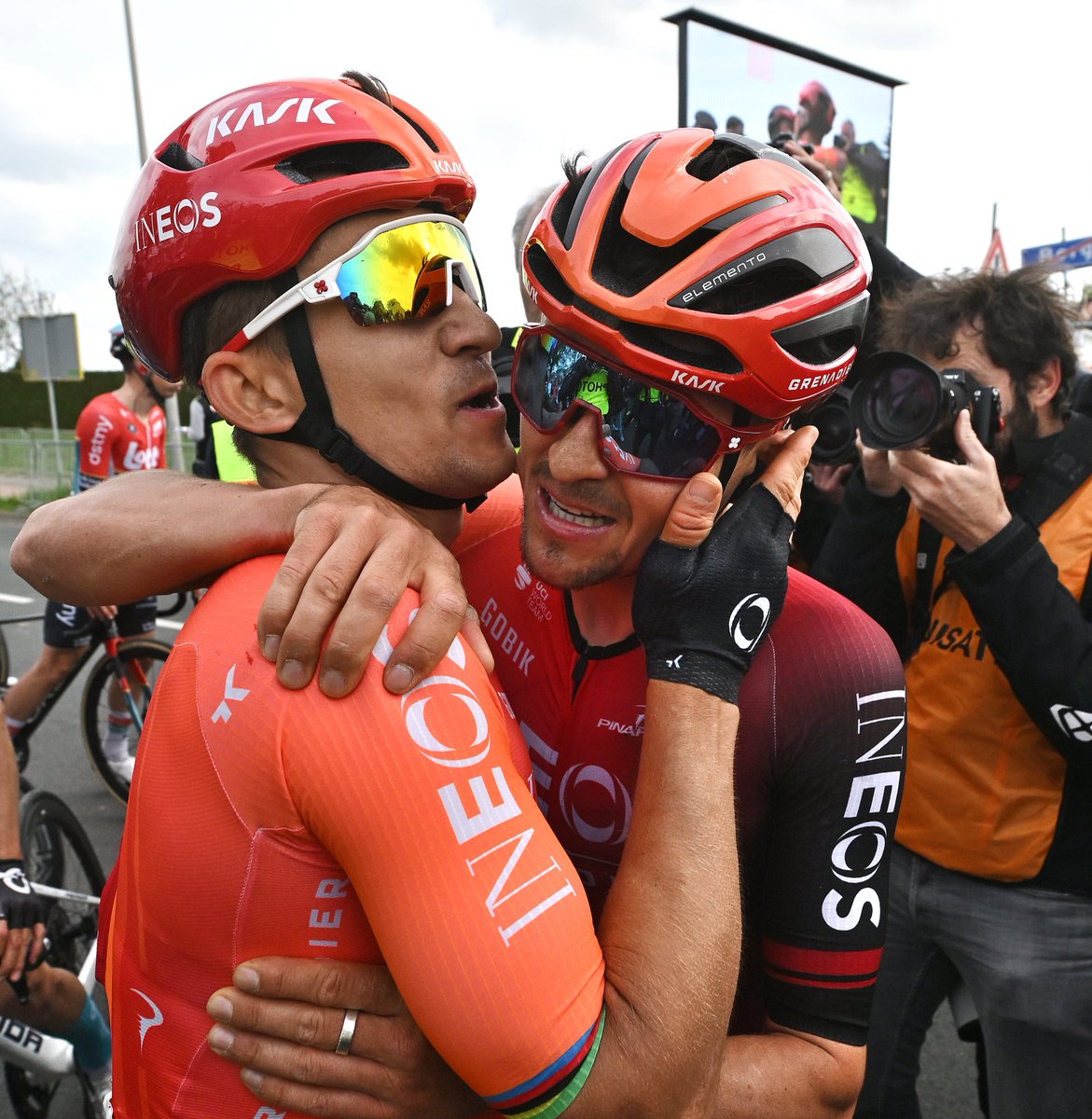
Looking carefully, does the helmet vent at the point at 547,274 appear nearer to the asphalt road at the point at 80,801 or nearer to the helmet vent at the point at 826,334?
the helmet vent at the point at 826,334

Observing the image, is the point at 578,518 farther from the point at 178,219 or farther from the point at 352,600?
the point at 178,219

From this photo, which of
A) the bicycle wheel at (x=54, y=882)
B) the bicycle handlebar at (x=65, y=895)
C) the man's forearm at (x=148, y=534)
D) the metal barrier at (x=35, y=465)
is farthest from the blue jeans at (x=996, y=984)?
the metal barrier at (x=35, y=465)

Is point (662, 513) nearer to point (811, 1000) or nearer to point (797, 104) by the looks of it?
point (811, 1000)

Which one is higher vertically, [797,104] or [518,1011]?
[797,104]

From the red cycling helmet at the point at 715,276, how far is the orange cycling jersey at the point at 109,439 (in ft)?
20.3

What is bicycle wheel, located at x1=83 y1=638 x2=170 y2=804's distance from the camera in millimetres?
5828

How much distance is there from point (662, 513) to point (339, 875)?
2.70 ft

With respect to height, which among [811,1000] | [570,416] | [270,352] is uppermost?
[270,352]

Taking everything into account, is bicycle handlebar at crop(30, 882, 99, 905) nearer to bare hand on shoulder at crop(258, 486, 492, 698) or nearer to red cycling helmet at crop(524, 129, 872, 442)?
bare hand on shoulder at crop(258, 486, 492, 698)

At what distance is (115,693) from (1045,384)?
214 inches

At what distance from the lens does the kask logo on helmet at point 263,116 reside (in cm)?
174

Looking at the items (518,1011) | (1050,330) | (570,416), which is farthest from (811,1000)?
(1050,330)

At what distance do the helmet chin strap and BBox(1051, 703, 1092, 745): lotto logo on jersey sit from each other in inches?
66.7

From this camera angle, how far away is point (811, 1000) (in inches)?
62.2
